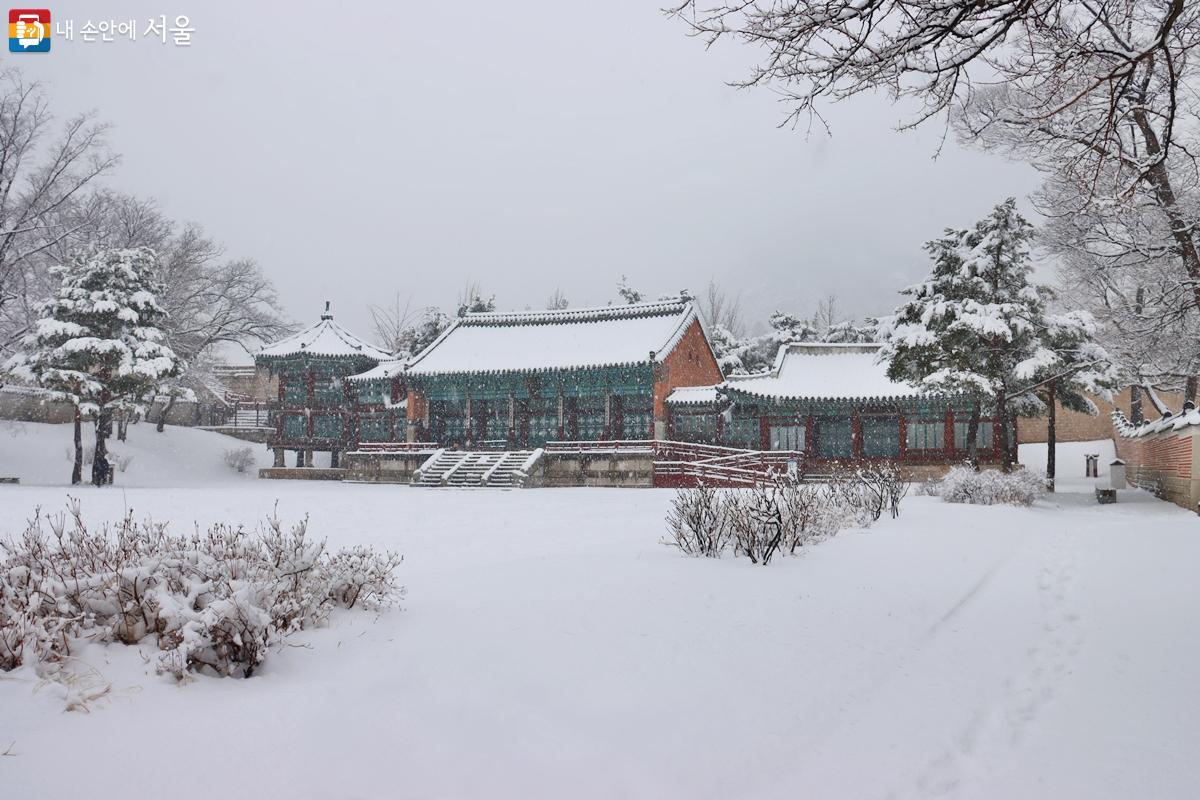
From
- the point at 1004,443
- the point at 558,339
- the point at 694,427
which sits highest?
the point at 558,339

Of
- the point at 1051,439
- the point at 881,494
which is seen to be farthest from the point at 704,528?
the point at 1051,439

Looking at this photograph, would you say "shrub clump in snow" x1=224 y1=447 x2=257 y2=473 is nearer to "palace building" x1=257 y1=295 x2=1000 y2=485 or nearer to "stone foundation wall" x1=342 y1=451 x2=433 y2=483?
"palace building" x1=257 y1=295 x2=1000 y2=485

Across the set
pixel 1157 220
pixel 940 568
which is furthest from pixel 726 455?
pixel 940 568

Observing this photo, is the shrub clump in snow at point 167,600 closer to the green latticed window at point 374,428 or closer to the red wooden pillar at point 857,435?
the red wooden pillar at point 857,435

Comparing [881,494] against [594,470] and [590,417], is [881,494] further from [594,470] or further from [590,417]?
[590,417]

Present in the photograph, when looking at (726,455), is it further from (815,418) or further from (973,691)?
(973,691)

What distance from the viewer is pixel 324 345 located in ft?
101

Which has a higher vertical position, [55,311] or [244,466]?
[55,311]

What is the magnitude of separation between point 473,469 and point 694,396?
26.8ft

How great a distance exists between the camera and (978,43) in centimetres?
495

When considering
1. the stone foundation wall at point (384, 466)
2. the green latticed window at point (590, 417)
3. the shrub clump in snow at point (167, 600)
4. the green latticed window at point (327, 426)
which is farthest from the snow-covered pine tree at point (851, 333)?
the shrub clump in snow at point (167, 600)

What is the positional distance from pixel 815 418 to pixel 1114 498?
9622 mm

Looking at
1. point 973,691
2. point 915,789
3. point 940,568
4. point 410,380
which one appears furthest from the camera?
point 410,380

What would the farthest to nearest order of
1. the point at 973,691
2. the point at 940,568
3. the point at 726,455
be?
the point at 726,455, the point at 940,568, the point at 973,691
